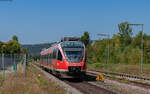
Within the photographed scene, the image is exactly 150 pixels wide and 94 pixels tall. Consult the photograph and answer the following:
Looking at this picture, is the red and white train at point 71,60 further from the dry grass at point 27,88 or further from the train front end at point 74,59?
the dry grass at point 27,88

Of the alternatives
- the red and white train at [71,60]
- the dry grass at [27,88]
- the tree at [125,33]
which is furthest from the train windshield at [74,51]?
the tree at [125,33]

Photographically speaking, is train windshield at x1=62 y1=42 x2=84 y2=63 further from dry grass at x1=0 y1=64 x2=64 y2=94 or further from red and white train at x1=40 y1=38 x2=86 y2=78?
dry grass at x1=0 y1=64 x2=64 y2=94

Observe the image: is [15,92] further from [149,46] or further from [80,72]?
[149,46]

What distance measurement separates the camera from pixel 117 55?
233 feet

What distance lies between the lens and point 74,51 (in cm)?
2288

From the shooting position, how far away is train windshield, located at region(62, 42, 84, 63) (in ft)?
73.7

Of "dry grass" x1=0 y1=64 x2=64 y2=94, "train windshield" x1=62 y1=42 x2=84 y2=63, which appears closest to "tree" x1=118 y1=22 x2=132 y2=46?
"train windshield" x1=62 y1=42 x2=84 y2=63

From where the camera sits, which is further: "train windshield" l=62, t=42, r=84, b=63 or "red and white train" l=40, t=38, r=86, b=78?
"train windshield" l=62, t=42, r=84, b=63

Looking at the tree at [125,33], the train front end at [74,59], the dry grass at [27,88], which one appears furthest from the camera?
the tree at [125,33]

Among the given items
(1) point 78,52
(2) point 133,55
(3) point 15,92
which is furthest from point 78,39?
(2) point 133,55

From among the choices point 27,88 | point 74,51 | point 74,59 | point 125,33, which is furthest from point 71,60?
point 125,33

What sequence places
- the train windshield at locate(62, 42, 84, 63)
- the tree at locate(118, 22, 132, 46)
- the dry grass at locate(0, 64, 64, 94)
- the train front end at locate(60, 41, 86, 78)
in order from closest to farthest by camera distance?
1. the dry grass at locate(0, 64, 64, 94)
2. the train front end at locate(60, 41, 86, 78)
3. the train windshield at locate(62, 42, 84, 63)
4. the tree at locate(118, 22, 132, 46)

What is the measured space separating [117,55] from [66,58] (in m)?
49.9

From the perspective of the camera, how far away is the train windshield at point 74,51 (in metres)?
22.5
